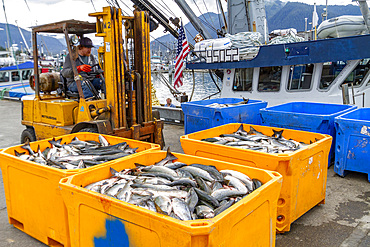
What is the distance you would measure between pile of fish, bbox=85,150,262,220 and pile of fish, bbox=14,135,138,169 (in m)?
0.55

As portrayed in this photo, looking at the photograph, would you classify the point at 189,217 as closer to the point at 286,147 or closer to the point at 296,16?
the point at 286,147

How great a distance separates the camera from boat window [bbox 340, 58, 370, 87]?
7.92 meters

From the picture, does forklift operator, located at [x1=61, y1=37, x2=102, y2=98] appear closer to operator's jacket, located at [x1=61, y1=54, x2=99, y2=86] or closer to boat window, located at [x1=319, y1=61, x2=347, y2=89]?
operator's jacket, located at [x1=61, y1=54, x2=99, y2=86]

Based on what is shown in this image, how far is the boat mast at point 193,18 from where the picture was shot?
1279 centimetres

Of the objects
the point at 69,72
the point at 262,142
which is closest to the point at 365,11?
the point at 262,142

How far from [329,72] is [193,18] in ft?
22.6

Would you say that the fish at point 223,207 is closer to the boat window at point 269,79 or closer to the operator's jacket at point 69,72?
the operator's jacket at point 69,72

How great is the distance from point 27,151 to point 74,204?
187 centimetres

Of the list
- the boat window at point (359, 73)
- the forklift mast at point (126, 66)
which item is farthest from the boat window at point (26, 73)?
the boat window at point (359, 73)

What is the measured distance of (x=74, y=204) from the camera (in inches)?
103

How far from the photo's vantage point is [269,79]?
31.1ft

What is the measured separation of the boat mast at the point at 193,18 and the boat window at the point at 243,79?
13.5 ft

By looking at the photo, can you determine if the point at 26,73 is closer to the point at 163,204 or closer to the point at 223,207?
the point at 163,204

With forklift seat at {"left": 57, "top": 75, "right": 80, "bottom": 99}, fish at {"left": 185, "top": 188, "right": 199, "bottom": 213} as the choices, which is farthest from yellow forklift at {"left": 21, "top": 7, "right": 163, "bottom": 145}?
fish at {"left": 185, "top": 188, "right": 199, "bottom": 213}
